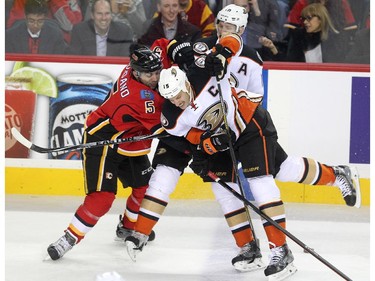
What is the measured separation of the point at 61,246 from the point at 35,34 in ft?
5.81

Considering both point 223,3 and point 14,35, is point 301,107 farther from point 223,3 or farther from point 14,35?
point 14,35

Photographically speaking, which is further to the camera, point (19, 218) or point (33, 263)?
point (19, 218)

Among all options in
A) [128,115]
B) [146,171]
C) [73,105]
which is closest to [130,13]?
[73,105]

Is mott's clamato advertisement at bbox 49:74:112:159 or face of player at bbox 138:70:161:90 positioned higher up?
face of player at bbox 138:70:161:90

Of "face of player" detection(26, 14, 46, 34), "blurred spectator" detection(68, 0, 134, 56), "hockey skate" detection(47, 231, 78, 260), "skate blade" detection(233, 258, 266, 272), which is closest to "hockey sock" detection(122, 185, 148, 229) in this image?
"hockey skate" detection(47, 231, 78, 260)

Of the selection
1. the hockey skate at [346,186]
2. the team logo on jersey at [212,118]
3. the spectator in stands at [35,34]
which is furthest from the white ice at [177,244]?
the spectator in stands at [35,34]

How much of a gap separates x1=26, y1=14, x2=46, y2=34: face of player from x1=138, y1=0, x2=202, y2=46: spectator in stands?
585mm

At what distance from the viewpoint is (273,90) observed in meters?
5.40

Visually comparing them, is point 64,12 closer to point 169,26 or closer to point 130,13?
point 130,13

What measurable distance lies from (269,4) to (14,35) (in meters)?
1.42

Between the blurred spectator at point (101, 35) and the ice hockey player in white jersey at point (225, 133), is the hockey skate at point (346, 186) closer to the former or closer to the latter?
the ice hockey player in white jersey at point (225, 133)

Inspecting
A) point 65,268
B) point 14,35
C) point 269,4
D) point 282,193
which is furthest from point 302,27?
point 65,268

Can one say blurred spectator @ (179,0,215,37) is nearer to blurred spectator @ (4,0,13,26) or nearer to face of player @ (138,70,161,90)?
blurred spectator @ (4,0,13,26)

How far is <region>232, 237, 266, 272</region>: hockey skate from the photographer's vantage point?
4.02 metres
